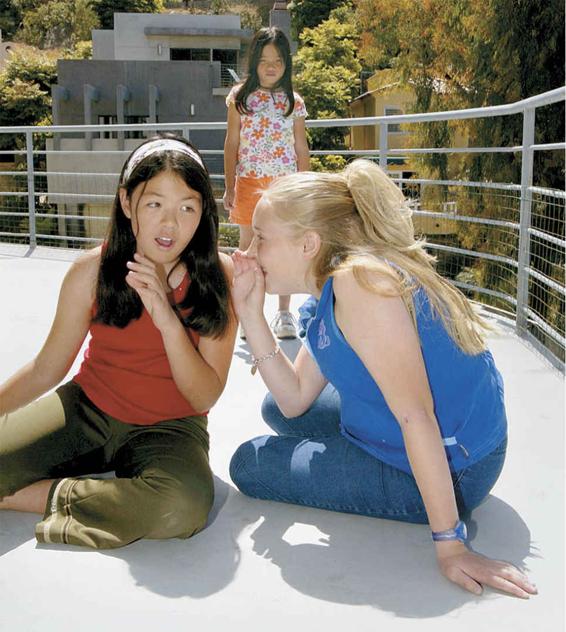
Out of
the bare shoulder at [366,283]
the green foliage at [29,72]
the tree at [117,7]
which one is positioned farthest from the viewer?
the tree at [117,7]

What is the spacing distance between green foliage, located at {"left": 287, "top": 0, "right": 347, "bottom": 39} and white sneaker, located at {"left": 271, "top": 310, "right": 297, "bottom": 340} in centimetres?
4053

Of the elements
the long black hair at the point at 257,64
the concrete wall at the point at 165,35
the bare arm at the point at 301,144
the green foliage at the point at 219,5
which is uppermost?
the green foliage at the point at 219,5

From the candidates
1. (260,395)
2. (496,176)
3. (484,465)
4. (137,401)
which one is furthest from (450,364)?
(496,176)

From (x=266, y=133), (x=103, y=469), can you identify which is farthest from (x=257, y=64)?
(x=103, y=469)

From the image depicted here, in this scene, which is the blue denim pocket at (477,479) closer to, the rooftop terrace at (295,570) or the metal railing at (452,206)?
the rooftop terrace at (295,570)

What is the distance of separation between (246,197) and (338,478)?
2.08 metres

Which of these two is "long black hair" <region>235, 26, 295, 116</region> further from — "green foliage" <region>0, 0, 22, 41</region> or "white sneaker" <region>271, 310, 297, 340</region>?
"green foliage" <region>0, 0, 22, 41</region>

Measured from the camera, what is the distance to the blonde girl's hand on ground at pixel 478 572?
1.60 metres

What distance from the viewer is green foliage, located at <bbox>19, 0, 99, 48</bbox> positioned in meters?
43.8

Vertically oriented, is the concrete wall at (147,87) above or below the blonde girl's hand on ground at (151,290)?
above

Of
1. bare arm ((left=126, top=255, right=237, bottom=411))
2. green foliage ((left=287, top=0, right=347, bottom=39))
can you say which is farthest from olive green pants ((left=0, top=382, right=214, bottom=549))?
green foliage ((left=287, top=0, right=347, bottom=39))

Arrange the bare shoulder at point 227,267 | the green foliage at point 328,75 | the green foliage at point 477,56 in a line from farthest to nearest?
1. the green foliage at point 328,75
2. the green foliage at point 477,56
3. the bare shoulder at point 227,267

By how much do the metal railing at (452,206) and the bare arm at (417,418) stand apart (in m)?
1.51

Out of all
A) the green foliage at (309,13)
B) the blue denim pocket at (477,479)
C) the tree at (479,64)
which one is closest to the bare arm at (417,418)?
the blue denim pocket at (477,479)
